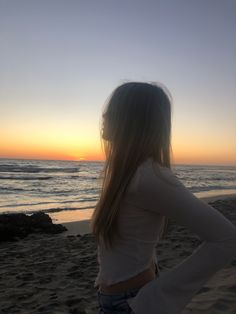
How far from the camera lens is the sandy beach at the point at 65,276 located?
15.3ft

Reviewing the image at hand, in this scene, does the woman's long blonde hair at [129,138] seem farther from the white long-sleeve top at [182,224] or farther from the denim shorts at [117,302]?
the denim shorts at [117,302]

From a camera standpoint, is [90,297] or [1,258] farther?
[1,258]

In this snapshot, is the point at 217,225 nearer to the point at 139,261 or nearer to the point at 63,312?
the point at 139,261

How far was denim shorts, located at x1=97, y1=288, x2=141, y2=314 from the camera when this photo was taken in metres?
1.65

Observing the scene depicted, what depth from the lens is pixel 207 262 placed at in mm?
1476

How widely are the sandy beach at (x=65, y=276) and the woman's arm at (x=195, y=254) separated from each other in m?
2.87

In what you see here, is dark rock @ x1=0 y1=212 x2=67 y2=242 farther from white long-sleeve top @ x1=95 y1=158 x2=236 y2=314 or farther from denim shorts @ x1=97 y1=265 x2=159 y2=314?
white long-sleeve top @ x1=95 y1=158 x2=236 y2=314

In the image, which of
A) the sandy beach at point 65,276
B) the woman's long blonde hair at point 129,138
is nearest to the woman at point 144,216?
the woman's long blonde hair at point 129,138

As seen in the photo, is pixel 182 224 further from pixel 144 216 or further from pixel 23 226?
pixel 23 226

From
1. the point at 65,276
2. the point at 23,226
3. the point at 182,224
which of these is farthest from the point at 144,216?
the point at 23,226

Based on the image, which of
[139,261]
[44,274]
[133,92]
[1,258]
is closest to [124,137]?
[133,92]

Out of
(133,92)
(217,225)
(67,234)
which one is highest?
(133,92)

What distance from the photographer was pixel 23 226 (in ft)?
37.0

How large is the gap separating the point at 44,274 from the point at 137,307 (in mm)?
5486
